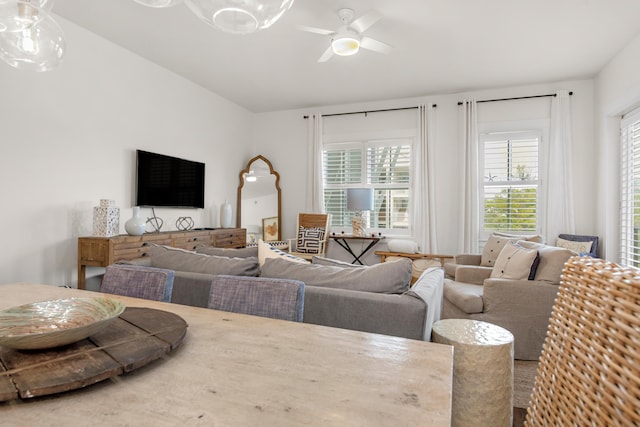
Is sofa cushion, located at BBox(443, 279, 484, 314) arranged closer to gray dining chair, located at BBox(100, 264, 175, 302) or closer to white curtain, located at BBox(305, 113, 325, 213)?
gray dining chair, located at BBox(100, 264, 175, 302)

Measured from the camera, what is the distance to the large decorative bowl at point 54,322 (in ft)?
2.48

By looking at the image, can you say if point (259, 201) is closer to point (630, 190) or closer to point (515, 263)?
point (515, 263)

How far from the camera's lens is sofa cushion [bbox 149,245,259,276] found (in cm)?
195

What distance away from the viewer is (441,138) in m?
5.11

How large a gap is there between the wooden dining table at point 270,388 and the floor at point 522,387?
1.43 m

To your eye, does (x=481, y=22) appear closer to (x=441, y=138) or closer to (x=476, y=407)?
(x=441, y=138)

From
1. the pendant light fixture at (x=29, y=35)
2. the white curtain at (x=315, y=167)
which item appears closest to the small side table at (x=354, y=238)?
the white curtain at (x=315, y=167)

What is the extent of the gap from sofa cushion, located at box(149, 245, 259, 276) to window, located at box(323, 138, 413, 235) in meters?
3.71

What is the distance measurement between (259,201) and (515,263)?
407cm

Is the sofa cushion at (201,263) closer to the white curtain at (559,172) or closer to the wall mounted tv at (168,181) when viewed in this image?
the wall mounted tv at (168,181)

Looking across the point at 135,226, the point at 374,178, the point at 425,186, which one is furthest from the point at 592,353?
the point at 374,178

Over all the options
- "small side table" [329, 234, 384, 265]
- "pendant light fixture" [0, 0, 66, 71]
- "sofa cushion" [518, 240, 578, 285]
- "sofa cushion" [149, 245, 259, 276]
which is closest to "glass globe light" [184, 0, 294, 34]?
"pendant light fixture" [0, 0, 66, 71]

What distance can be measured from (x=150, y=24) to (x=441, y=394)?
12.5 feet

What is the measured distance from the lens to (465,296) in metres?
2.81
